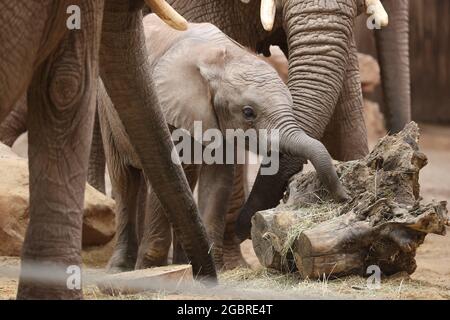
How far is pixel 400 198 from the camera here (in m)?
4.55

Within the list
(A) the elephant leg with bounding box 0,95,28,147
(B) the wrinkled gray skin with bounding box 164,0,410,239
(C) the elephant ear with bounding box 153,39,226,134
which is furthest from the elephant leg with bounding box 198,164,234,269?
(A) the elephant leg with bounding box 0,95,28,147

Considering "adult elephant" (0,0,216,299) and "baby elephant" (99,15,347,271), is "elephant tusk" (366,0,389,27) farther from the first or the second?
"adult elephant" (0,0,216,299)

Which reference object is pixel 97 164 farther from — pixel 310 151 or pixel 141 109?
pixel 141 109

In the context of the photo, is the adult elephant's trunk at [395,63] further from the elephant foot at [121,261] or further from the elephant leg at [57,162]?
the elephant leg at [57,162]

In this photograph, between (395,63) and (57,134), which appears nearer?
(57,134)

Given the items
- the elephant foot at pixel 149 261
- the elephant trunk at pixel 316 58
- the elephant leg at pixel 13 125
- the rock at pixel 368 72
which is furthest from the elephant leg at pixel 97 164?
the rock at pixel 368 72

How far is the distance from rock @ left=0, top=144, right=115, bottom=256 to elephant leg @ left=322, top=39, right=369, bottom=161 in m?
1.15

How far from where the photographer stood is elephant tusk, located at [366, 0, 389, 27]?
5.30 metres

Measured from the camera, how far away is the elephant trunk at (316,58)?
5.12 m

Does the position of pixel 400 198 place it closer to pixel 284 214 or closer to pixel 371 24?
pixel 284 214

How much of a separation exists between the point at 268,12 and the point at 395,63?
1.50 metres

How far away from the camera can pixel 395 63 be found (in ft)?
21.5

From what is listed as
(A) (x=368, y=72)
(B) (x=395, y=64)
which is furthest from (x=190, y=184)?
(A) (x=368, y=72)

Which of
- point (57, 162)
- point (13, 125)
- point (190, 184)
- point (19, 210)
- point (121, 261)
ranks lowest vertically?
point (121, 261)
